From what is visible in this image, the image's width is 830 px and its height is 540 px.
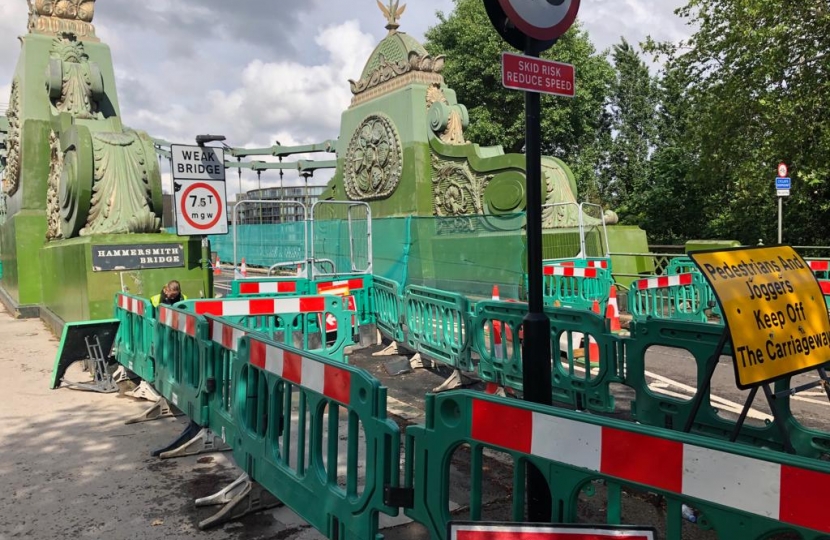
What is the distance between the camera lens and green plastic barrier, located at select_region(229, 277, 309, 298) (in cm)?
898

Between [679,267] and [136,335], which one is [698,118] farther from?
[136,335]

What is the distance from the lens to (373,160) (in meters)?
18.2

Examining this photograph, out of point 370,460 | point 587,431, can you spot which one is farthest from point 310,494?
point 587,431

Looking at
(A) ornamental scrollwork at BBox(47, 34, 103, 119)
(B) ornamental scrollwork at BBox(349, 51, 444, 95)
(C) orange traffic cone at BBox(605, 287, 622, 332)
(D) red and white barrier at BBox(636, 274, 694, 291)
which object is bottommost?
(C) orange traffic cone at BBox(605, 287, 622, 332)

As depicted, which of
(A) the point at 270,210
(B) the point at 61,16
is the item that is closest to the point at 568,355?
(B) the point at 61,16

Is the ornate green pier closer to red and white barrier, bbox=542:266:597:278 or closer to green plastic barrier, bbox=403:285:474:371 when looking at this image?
green plastic barrier, bbox=403:285:474:371

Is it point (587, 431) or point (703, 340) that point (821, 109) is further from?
point (587, 431)

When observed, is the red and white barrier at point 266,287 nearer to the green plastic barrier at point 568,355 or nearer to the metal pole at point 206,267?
the metal pole at point 206,267

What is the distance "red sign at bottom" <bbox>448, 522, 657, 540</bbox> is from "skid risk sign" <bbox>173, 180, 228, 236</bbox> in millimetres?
5735

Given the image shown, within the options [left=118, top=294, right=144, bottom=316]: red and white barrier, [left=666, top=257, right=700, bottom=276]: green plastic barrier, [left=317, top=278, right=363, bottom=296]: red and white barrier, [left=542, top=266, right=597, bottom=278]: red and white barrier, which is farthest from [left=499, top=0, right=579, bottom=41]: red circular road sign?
[left=666, top=257, right=700, bottom=276]: green plastic barrier

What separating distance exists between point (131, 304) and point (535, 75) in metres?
5.25

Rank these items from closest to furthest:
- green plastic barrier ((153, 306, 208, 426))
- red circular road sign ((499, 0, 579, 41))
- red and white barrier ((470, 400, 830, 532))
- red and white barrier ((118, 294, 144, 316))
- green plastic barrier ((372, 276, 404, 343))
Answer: red and white barrier ((470, 400, 830, 532)) → red circular road sign ((499, 0, 579, 41)) → green plastic barrier ((153, 306, 208, 426)) → red and white barrier ((118, 294, 144, 316)) → green plastic barrier ((372, 276, 404, 343))

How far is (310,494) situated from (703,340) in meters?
2.75

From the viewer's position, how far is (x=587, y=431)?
227 cm
